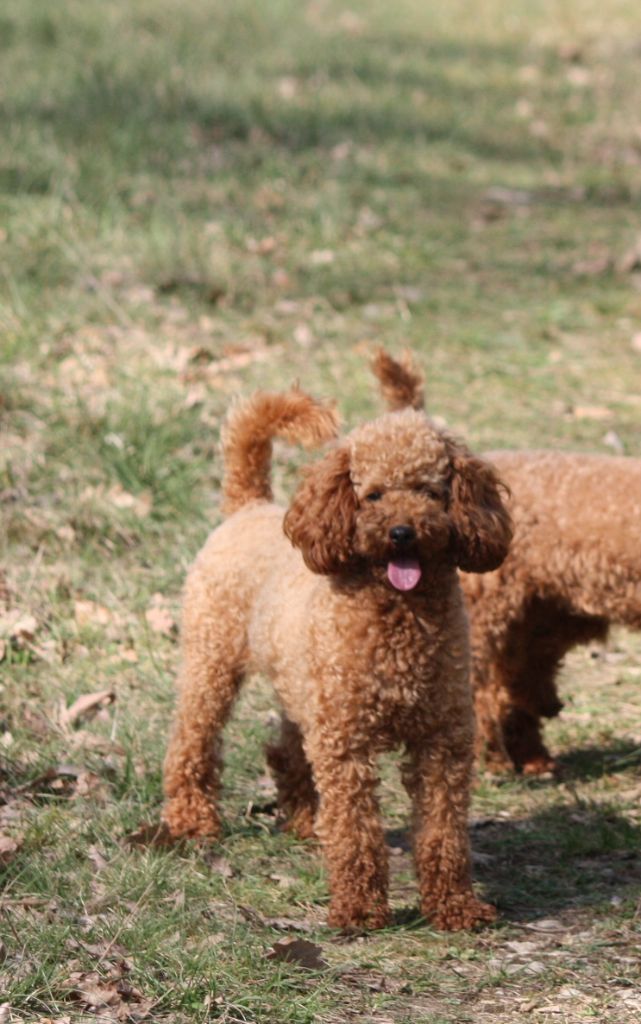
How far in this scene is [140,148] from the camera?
35.9ft

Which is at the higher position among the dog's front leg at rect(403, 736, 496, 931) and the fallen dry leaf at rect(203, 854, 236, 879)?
the dog's front leg at rect(403, 736, 496, 931)

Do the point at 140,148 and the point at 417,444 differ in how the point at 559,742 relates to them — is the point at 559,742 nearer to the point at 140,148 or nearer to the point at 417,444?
the point at 417,444

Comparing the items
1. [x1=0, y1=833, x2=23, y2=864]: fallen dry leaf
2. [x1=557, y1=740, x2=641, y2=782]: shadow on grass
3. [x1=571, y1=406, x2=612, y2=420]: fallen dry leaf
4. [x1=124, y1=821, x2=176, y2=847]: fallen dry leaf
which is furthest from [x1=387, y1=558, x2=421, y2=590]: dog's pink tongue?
[x1=571, y1=406, x2=612, y2=420]: fallen dry leaf

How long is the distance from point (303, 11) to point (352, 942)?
1478 cm

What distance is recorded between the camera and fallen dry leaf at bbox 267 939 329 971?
152 inches

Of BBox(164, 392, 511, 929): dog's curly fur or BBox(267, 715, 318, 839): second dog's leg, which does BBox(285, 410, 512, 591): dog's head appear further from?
BBox(267, 715, 318, 839): second dog's leg

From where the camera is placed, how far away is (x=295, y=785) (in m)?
4.86

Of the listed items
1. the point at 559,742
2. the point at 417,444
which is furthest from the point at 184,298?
the point at 417,444

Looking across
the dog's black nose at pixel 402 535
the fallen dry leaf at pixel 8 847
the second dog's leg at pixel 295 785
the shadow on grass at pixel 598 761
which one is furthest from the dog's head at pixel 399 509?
the shadow on grass at pixel 598 761

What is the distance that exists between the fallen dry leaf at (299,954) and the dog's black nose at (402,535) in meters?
0.95

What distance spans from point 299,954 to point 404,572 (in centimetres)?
92

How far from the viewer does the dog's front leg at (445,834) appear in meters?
4.18

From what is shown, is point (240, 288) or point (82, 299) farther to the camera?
point (240, 288)

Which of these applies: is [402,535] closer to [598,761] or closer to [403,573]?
[403,573]
